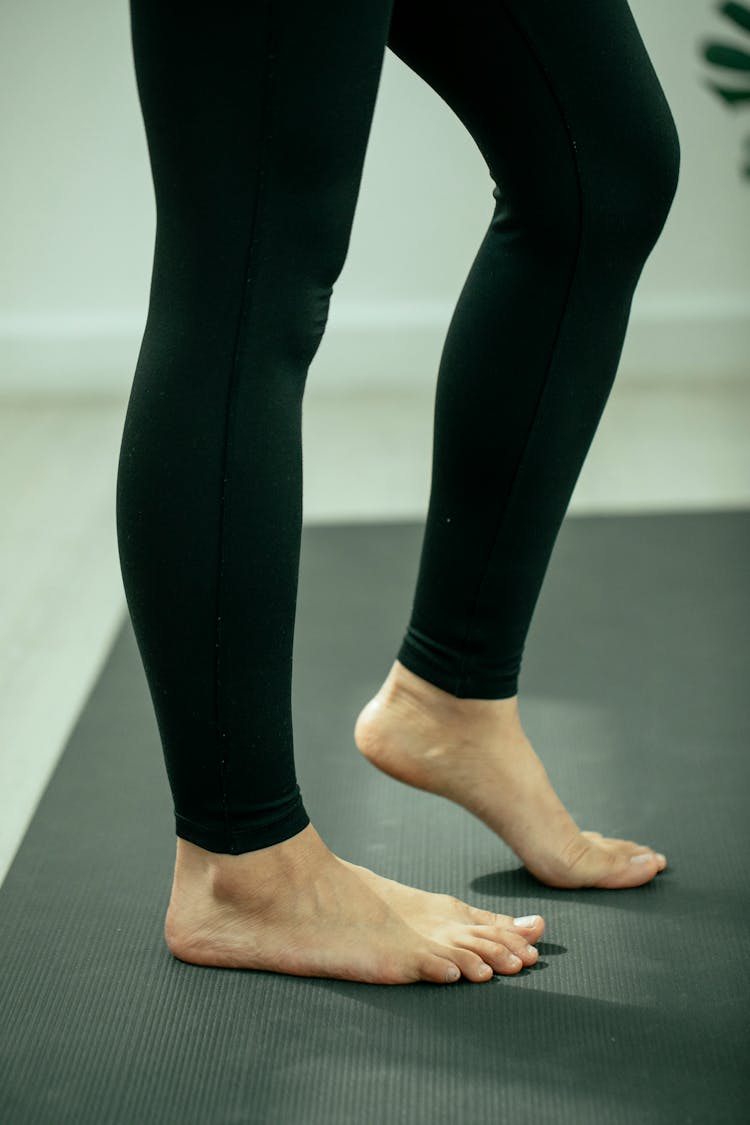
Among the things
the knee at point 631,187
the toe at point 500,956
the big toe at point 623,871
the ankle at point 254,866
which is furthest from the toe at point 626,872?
the knee at point 631,187

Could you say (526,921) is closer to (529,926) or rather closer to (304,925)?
(529,926)

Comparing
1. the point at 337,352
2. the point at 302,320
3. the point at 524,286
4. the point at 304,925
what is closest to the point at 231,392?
the point at 302,320

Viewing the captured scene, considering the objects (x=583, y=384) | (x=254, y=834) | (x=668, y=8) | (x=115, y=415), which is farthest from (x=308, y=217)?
(x=668, y=8)

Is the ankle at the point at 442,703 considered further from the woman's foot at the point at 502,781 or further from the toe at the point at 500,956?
the toe at the point at 500,956

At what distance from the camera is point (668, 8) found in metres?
2.67

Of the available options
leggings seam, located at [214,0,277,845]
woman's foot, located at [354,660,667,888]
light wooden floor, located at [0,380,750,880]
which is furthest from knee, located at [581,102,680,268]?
light wooden floor, located at [0,380,750,880]

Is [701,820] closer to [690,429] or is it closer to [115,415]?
[690,429]

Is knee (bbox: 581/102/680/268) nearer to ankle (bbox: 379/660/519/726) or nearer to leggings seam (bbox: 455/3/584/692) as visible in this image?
leggings seam (bbox: 455/3/584/692)

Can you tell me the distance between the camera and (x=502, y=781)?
3.09ft

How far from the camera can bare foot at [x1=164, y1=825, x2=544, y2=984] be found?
812 mm

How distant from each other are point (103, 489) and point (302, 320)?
61.1 inches

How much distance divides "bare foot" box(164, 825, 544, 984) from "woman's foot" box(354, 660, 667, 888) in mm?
115

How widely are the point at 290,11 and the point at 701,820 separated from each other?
722mm

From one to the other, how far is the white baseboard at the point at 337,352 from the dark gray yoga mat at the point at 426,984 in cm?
146
